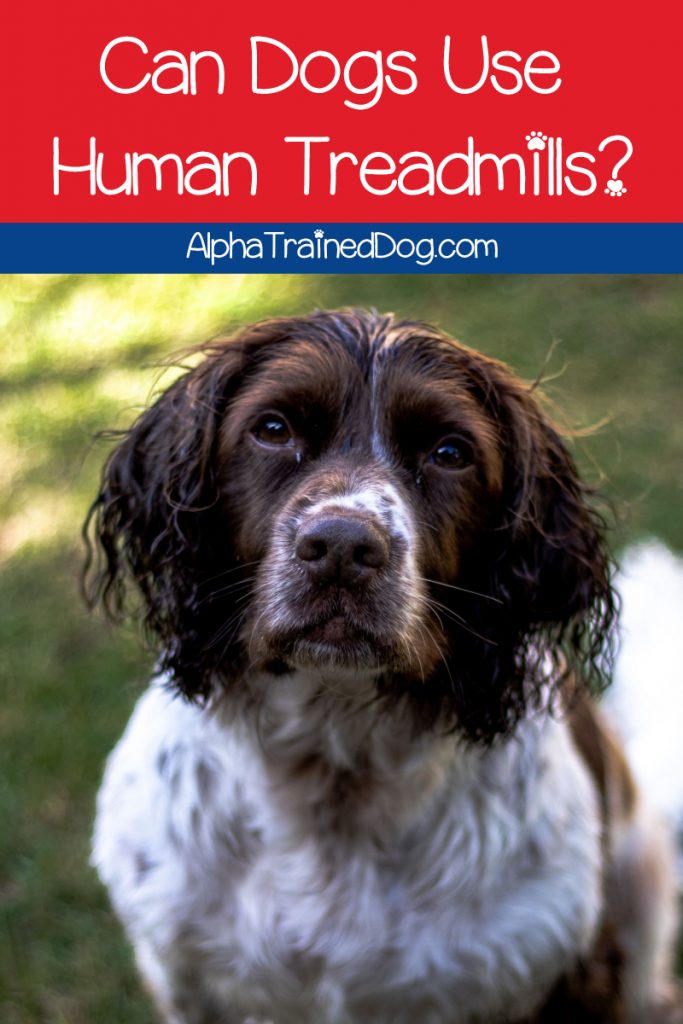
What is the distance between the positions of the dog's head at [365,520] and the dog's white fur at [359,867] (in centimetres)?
17

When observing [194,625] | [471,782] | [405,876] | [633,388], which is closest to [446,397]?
[194,625]

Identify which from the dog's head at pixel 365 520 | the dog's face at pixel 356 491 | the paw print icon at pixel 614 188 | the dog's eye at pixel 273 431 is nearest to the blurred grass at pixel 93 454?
the dog's head at pixel 365 520

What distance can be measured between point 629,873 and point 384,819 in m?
1.16

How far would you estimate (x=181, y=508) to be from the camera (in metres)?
2.67

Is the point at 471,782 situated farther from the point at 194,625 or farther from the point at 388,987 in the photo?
the point at 194,625

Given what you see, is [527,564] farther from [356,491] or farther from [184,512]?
[184,512]

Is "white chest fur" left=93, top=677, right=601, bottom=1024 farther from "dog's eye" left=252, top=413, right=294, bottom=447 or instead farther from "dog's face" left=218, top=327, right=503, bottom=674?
"dog's eye" left=252, top=413, right=294, bottom=447

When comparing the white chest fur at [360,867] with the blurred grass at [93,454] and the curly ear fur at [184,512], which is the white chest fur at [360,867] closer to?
the curly ear fur at [184,512]

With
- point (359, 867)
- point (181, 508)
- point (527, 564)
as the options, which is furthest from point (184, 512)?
point (359, 867)

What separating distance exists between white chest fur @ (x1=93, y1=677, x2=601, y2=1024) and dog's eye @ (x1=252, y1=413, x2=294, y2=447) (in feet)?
1.90

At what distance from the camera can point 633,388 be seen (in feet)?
22.2

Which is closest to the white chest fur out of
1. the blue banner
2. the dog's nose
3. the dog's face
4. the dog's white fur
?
the dog's white fur

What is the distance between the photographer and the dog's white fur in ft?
9.28

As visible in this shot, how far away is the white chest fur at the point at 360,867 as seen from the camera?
283 cm
